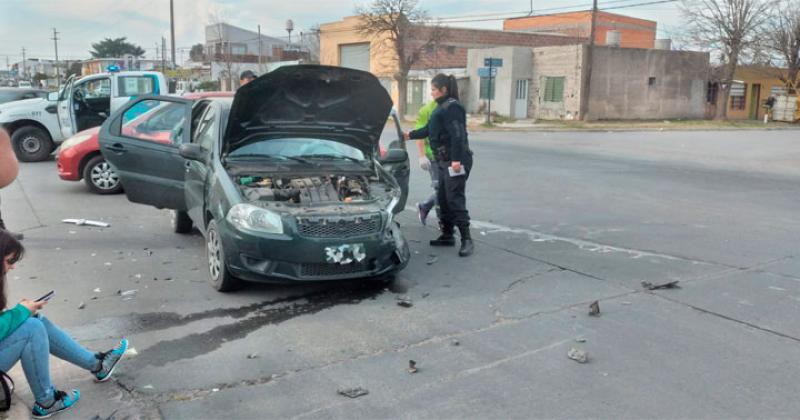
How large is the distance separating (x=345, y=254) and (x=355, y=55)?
46021mm

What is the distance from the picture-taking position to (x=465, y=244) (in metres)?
7.20

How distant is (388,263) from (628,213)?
16.9 ft

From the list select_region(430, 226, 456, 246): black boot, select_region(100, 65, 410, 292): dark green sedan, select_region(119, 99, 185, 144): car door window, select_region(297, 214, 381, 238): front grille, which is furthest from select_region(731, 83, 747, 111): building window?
select_region(297, 214, 381, 238): front grille

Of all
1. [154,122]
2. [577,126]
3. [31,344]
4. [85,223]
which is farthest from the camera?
[577,126]

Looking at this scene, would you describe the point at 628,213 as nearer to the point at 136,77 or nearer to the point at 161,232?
the point at 161,232

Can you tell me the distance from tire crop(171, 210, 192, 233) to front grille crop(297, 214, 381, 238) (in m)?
3.22

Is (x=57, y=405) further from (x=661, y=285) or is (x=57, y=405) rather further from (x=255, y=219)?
(x=661, y=285)

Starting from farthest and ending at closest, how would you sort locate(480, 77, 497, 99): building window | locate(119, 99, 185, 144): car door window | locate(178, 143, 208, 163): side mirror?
locate(480, 77, 497, 99): building window < locate(119, 99, 185, 144): car door window < locate(178, 143, 208, 163): side mirror

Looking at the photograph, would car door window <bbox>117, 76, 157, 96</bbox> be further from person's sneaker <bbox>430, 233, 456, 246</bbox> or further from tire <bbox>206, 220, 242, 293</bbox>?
tire <bbox>206, 220, 242, 293</bbox>

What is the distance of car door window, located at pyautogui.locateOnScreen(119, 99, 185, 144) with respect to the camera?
7.99 m

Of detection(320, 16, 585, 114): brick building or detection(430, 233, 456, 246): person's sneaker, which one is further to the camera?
detection(320, 16, 585, 114): brick building

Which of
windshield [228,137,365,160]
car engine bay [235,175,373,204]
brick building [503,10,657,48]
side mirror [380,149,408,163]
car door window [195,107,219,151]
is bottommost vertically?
car engine bay [235,175,373,204]

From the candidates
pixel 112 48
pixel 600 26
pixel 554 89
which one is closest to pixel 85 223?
pixel 554 89

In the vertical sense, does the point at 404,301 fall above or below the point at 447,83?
below
